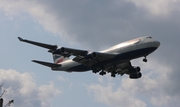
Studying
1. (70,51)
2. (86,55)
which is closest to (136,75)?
(86,55)

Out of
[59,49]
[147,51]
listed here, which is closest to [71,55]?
[59,49]

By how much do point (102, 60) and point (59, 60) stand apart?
21105 mm

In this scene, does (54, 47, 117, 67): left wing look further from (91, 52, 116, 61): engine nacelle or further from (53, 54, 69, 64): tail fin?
(53, 54, 69, 64): tail fin

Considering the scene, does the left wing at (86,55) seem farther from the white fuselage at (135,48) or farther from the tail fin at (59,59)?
the tail fin at (59,59)

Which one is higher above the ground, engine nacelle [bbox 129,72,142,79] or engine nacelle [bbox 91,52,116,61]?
engine nacelle [bbox 129,72,142,79]

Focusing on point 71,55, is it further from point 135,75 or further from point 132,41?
point 135,75

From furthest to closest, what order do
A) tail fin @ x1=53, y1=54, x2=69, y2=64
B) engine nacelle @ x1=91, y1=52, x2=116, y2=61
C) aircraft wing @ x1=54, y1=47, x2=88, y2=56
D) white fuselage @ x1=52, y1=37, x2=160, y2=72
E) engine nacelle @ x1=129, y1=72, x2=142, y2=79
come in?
tail fin @ x1=53, y1=54, x2=69, y2=64 → engine nacelle @ x1=129, y1=72, x2=142, y2=79 → engine nacelle @ x1=91, y1=52, x2=116, y2=61 → white fuselage @ x1=52, y1=37, x2=160, y2=72 → aircraft wing @ x1=54, y1=47, x2=88, y2=56

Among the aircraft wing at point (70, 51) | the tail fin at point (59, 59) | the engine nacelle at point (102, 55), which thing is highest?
the tail fin at point (59, 59)

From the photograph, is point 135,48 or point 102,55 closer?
point 135,48

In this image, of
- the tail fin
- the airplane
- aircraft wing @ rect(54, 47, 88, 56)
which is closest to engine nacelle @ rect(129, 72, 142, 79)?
the airplane

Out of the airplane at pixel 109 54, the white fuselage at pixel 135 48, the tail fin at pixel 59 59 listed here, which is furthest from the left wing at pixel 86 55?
the tail fin at pixel 59 59

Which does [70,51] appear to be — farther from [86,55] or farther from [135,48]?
[135,48]

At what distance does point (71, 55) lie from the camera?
7125 cm

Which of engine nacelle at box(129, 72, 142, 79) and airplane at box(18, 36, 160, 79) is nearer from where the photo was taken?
airplane at box(18, 36, 160, 79)
